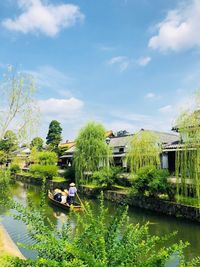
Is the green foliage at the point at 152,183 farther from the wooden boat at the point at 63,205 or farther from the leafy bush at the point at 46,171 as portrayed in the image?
the leafy bush at the point at 46,171

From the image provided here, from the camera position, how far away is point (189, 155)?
14.5 m

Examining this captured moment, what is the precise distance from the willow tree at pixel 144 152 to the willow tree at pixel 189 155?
19.2 feet

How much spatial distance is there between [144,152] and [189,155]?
6961 mm

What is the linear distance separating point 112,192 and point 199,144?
9.28m

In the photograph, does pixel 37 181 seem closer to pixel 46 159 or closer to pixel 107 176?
pixel 46 159

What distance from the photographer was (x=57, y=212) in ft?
57.8

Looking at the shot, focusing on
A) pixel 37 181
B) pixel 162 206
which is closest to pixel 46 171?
pixel 37 181

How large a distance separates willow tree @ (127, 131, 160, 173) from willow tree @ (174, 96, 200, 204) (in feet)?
19.2

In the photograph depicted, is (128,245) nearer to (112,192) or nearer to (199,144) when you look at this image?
(199,144)

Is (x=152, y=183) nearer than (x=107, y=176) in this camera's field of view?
Yes

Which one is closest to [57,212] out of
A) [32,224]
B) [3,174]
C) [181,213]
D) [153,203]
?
[3,174]

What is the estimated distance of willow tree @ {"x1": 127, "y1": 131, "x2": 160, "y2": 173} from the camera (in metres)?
21.2

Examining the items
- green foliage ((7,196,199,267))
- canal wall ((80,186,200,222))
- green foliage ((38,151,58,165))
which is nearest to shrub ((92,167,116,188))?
canal wall ((80,186,200,222))

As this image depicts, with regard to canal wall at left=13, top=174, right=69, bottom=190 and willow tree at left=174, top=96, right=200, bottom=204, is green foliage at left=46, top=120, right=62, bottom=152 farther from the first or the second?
willow tree at left=174, top=96, right=200, bottom=204
